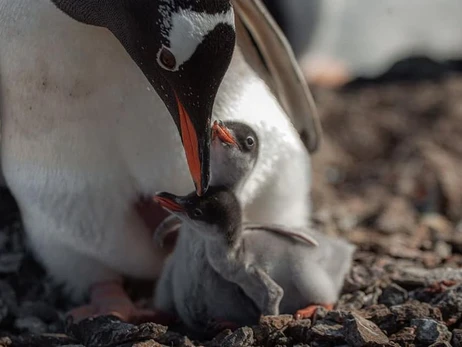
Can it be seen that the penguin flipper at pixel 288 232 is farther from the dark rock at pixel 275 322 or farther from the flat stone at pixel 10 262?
the flat stone at pixel 10 262

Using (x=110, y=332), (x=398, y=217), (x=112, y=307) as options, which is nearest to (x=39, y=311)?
(x=112, y=307)

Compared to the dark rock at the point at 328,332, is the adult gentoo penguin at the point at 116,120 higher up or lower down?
higher up

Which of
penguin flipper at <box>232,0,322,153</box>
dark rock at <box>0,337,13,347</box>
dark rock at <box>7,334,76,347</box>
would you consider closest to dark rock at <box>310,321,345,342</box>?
dark rock at <box>7,334,76,347</box>

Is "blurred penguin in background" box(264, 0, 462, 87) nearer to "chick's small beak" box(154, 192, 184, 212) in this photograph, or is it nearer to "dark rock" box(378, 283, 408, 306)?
"dark rock" box(378, 283, 408, 306)

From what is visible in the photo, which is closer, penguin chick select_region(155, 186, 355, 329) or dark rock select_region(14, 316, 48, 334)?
penguin chick select_region(155, 186, 355, 329)

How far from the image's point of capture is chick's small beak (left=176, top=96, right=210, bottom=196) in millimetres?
2156

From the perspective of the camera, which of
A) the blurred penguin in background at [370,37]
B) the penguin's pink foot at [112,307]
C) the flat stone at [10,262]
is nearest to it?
the penguin's pink foot at [112,307]

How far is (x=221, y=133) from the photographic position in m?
2.26

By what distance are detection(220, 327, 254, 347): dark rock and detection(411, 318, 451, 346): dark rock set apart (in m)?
0.38

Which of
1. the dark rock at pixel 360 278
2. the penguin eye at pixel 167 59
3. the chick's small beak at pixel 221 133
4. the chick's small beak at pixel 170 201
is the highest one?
the penguin eye at pixel 167 59

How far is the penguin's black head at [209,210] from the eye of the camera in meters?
2.29

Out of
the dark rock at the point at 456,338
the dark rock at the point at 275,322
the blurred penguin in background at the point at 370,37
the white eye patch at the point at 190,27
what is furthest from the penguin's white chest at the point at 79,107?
the blurred penguin in background at the point at 370,37

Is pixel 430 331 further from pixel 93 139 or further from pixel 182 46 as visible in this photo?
pixel 93 139

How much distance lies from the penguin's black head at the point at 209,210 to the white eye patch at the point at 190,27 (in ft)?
1.28
